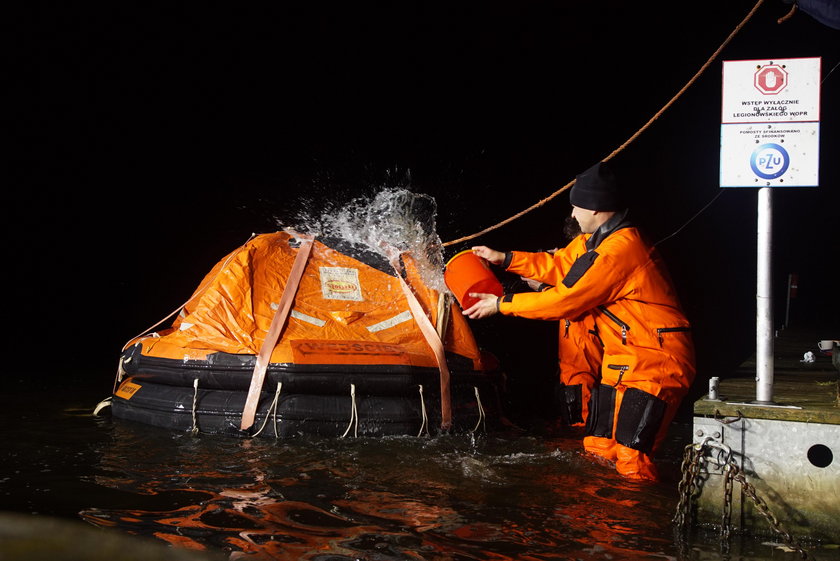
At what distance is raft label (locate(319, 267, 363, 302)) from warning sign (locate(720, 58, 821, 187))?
9.60 feet

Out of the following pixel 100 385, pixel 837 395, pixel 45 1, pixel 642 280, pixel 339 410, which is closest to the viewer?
pixel 837 395

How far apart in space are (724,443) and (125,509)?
8.71ft

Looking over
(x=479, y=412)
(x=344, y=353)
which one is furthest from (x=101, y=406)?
(x=479, y=412)

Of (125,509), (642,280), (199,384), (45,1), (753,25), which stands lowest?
(125,509)

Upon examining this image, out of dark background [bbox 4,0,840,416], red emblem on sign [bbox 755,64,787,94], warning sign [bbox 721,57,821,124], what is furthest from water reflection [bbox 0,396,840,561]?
dark background [bbox 4,0,840,416]

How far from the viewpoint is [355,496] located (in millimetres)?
3814

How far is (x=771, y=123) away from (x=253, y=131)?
493 inches

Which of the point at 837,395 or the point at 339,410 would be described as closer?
the point at 837,395

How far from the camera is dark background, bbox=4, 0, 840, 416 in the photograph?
1379 cm

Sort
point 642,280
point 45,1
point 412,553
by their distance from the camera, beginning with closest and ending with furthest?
Answer: 1. point 412,553
2. point 642,280
3. point 45,1

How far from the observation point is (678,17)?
18297 mm

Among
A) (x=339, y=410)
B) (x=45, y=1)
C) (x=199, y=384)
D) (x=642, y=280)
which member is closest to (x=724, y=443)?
(x=642, y=280)

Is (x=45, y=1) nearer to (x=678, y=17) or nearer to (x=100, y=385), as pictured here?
(x=100, y=385)

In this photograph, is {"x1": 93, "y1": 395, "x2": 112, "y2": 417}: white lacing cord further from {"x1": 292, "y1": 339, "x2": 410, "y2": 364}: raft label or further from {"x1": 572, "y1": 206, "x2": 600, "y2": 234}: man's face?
{"x1": 572, "y1": 206, "x2": 600, "y2": 234}: man's face
